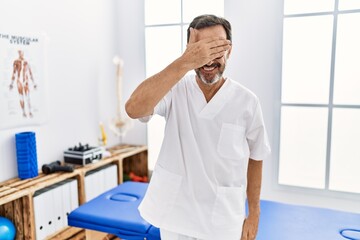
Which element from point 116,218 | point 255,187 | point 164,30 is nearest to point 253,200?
point 255,187

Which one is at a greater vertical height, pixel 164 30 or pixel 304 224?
pixel 164 30

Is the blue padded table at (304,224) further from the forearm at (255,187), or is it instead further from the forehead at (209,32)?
the forehead at (209,32)

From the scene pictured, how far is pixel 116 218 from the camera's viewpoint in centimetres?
182

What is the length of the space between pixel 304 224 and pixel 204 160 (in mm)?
962

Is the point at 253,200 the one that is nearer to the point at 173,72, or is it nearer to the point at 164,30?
the point at 173,72

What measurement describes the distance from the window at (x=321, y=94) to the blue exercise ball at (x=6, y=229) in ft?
6.82

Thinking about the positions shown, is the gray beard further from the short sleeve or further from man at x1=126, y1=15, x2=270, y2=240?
the short sleeve

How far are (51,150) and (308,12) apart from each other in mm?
2311

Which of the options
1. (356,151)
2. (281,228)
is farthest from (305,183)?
(281,228)

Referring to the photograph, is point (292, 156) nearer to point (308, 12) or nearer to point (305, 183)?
point (305, 183)

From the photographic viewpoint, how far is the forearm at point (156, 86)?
98cm

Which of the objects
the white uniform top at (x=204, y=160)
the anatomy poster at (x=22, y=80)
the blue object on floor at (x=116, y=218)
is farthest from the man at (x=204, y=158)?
the anatomy poster at (x=22, y=80)

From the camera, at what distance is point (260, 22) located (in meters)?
Result: 2.53

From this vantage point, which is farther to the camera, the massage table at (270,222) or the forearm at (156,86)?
the massage table at (270,222)
